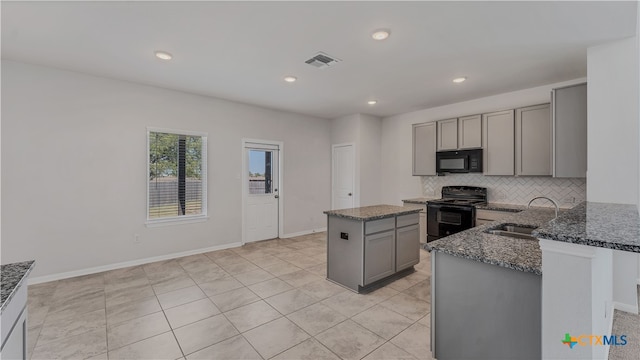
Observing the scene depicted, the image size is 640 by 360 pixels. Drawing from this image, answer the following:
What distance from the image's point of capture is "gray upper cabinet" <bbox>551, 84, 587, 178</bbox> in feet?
10.6

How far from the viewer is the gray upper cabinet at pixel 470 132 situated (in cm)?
452

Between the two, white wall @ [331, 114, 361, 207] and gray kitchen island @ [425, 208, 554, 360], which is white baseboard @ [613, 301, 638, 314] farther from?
A: white wall @ [331, 114, 361, 207]

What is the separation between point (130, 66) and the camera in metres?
3.41

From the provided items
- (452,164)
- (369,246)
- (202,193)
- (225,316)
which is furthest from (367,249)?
(202,193)

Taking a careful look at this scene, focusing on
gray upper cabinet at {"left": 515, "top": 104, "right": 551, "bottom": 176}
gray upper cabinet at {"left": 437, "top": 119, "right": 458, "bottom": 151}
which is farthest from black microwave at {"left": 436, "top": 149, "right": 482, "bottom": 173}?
gray upper cabinet at {"left": 515, "top": 104, "right": 551, "bottom": 176}

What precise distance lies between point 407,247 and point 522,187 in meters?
2.32

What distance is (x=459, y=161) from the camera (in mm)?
4707

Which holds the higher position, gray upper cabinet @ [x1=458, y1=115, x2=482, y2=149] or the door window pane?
gray upper cabinet @ [x1=458, y1=115, x2=482, y2=149]

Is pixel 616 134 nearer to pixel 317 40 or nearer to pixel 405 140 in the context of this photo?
pixel 317 40

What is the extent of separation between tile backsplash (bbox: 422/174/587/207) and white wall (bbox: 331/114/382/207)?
132 centimetres

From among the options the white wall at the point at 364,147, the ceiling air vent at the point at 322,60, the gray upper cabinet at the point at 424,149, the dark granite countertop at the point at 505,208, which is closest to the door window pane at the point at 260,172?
the white wall at the point at 364,147

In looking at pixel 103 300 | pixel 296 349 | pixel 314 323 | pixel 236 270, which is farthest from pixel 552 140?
pixel 103 300

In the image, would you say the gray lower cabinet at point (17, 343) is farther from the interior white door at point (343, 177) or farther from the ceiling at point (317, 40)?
the interior white door at point (343, 177)

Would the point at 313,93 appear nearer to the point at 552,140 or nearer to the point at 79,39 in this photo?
the point at 79,39
